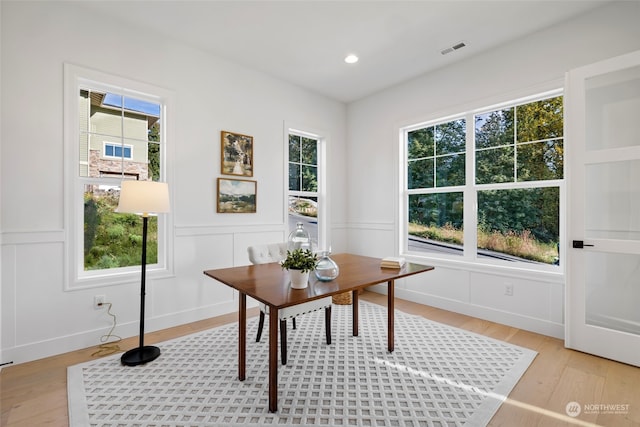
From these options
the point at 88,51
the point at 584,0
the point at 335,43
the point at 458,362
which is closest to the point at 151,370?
the point at 458,362

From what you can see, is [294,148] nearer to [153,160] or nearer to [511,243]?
[153,160]

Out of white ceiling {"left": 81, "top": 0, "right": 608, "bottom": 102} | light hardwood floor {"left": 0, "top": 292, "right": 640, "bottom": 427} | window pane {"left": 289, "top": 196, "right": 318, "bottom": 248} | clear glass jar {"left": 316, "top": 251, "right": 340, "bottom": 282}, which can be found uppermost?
white ceiling {"left": 81, "top": 0, "right": 608, "bottom": 102}

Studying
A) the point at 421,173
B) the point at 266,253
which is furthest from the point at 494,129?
the point at 266,253

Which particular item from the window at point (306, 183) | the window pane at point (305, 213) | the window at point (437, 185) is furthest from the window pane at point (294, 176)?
the window at point (437, 185)

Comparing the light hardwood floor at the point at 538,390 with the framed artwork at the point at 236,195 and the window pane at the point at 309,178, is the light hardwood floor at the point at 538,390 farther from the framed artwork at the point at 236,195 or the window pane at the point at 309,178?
the window pane at the point at 309,178

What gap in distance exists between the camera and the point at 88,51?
2662mm

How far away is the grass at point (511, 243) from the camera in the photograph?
3049 mm

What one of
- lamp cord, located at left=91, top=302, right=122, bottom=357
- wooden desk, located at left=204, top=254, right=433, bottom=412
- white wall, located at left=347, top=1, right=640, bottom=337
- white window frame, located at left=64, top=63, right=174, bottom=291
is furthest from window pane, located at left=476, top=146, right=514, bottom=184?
lamp cord, located at left=91, top=302, right=122, bottom=357

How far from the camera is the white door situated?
2.38m

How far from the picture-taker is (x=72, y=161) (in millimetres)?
2594

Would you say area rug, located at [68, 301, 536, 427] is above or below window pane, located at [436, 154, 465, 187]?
below

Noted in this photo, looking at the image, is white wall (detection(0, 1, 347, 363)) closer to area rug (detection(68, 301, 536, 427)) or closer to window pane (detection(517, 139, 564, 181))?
area rug (detection(68, 301, 536, 427))

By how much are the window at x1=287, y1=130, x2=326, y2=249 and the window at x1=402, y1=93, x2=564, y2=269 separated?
1266 mm

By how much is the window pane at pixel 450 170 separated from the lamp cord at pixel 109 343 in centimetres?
383
